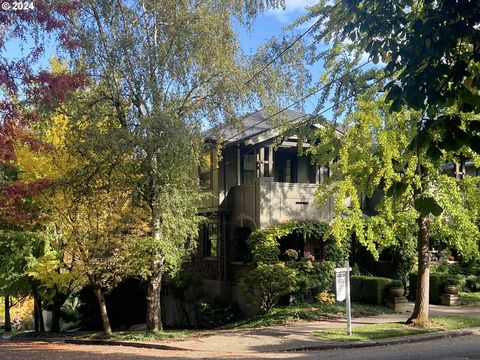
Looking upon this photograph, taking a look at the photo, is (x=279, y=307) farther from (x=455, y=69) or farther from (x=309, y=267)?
(x=455, y=69)

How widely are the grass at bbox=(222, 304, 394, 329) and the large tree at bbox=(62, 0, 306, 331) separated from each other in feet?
10.9

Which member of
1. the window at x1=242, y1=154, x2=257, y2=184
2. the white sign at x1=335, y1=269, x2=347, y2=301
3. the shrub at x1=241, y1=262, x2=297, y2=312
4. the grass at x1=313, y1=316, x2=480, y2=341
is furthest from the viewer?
the window at x1=242, y1=154, x2=257, y2=184

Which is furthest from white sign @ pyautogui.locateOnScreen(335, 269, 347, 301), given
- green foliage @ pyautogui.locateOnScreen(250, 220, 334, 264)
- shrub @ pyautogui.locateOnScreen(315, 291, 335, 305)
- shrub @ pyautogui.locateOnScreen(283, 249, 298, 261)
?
shrub @ pyautogui.locateOnScreen(283, 249, 298, 261)

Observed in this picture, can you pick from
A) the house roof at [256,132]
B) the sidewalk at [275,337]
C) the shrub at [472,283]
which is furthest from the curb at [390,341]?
the shrub at [472,283]

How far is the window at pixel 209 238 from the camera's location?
24.3 m

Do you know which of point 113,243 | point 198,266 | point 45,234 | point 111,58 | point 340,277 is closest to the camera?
point 340,277

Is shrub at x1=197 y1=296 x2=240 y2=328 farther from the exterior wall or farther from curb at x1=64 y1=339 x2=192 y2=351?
curb at x1=64 y1=339 x2=192 y2=351

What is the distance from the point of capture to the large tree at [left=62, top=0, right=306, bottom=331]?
15500mm

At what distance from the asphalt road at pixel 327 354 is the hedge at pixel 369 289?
17.6 ft

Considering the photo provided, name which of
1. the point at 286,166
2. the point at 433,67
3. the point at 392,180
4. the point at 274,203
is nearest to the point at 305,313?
the point at 274,203

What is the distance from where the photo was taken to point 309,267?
19.5 m

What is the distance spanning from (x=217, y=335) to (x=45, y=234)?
23.0ft

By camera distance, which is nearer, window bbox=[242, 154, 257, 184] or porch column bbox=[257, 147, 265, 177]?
porch column bbox=[257, 147, 265, 177]

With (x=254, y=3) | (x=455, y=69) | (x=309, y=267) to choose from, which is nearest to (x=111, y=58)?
(x=254, y=3)
